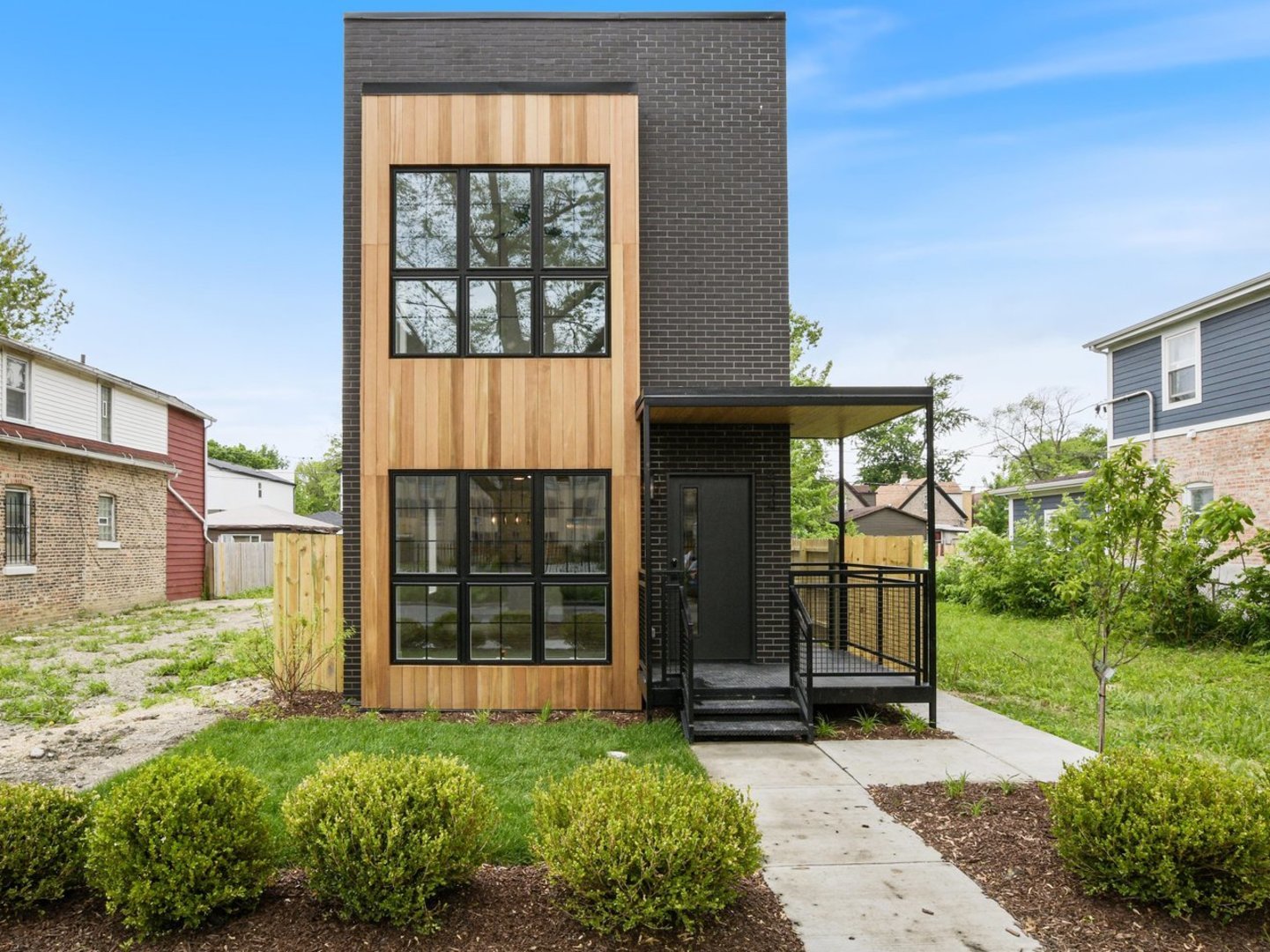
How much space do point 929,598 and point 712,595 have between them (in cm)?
213

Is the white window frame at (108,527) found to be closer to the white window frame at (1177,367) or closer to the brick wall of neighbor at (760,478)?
the brick wall of neighbor at (760,478)

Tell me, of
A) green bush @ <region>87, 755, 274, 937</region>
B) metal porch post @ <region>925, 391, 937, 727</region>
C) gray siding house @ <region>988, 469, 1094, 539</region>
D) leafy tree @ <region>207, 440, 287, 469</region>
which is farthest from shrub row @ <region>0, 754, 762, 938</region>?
leafy tree @ <region>207, 440, 287, 469</region>

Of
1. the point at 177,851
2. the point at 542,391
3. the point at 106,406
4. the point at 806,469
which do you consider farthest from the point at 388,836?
the point at 106,406

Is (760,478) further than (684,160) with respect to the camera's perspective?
No

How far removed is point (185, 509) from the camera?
2222cm

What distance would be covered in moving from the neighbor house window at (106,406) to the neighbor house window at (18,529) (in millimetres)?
3440

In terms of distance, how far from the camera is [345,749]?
6113 millimetres

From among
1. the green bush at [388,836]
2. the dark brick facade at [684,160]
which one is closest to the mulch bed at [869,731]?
the dark brick facade at [684,160]

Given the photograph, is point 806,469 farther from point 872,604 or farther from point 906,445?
point 906,445

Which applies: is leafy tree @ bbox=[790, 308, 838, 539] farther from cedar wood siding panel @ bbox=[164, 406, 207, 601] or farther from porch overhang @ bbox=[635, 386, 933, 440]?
cedar wood siding panel @ bbox=[164, 406, 207, 601]

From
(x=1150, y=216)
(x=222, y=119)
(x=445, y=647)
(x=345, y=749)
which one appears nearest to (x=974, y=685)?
(x=445, y=647)

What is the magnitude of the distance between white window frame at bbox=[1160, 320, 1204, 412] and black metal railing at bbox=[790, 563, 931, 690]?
33.1ft

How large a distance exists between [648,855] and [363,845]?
47.3 inches

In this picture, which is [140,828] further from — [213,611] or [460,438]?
[213,611]
